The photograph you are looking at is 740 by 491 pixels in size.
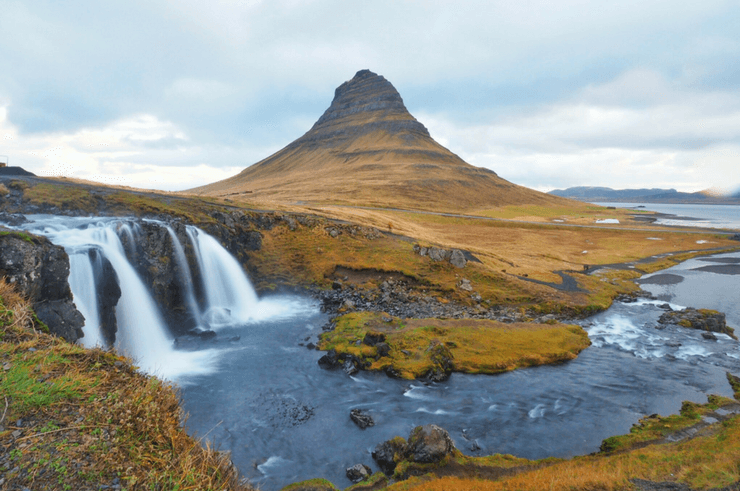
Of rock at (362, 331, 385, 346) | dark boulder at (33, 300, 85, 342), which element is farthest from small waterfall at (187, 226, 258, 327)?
rock at (362, 331, 385, 346)

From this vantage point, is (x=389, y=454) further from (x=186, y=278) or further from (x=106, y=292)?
(x=186, y=278)

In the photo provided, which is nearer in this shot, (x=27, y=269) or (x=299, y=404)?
(x=27, y=269)

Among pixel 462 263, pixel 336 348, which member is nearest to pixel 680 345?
pixel 462 263

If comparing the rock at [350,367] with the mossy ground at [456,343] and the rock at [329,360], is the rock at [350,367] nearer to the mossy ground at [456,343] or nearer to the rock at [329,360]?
the rock at [329,360]

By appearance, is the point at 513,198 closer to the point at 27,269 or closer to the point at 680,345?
the point at 680,345

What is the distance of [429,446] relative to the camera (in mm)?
13641

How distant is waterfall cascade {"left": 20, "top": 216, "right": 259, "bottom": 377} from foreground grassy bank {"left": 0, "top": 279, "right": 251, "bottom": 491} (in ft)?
38.6

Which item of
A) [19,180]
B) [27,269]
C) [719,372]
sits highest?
[19,180]

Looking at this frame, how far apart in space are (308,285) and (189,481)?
112 feet

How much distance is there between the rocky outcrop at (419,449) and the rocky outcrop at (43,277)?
17.1m

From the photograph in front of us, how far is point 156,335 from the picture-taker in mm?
26250

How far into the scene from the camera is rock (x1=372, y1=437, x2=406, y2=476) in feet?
46.4

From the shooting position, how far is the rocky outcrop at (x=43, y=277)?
17500 mm

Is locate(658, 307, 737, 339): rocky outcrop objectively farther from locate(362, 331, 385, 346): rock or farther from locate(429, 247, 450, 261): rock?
locate(362, 331, 385, 346): rock
